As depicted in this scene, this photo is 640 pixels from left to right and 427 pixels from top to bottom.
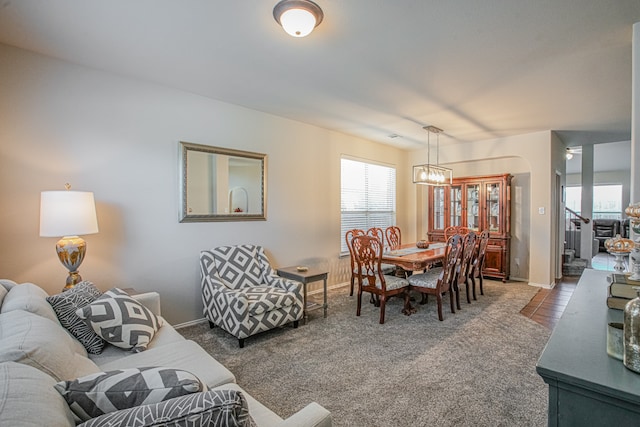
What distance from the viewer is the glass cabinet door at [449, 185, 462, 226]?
606cm

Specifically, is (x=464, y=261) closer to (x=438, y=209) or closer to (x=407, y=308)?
(x=407, y=308)

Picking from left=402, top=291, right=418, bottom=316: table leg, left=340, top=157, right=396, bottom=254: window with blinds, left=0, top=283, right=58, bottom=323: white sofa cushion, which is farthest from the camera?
left=340, top=157, right=396, bottom=254: window with blinds

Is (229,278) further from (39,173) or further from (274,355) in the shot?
(39,173)

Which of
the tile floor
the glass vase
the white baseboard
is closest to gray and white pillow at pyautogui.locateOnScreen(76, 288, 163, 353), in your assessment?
the white baseboard

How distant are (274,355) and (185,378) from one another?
194 cm

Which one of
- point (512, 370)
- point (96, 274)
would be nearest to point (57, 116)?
point (96, 274)

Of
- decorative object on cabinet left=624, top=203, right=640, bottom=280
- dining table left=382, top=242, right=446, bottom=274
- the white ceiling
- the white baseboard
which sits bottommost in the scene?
the white baseboard

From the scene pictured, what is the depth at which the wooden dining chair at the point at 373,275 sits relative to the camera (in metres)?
3.48

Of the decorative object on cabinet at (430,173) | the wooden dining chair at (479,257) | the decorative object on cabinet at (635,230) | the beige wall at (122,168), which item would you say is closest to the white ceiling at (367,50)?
the beige wall at (122,168)

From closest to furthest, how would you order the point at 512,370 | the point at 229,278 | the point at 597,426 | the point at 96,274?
the point at 597,426
the point at 512,370
the point at 96,274
the point at 229,278

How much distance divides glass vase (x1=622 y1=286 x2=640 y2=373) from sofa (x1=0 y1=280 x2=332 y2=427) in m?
0.93

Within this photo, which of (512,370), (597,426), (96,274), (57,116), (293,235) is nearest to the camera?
(597,426)

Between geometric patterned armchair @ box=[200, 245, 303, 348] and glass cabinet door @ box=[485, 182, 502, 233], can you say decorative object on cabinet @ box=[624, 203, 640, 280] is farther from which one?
glass cabinet door @ box=[485, 182, 502, 233]

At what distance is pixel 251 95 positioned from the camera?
11.5ft
